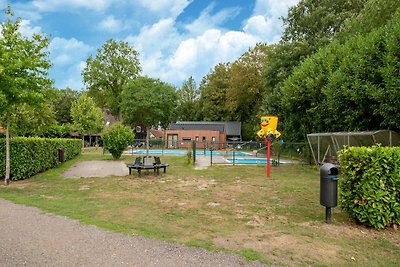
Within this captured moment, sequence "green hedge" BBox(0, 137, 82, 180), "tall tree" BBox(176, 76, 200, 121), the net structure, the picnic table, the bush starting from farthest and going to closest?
"tall tree" BBox(176, 76, 200, 121) < the bush < the picnic table < the net structure < "green hedge" BBox(0, 137, 82, 180)

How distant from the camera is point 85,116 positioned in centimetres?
4069

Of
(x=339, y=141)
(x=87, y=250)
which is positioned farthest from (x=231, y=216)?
(x=339, y=141)

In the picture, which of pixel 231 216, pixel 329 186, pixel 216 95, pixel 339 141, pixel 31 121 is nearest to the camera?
pixel 329 186

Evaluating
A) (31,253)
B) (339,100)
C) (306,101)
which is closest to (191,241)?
(31,253)

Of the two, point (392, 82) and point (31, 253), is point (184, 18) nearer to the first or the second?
point (392, 82)

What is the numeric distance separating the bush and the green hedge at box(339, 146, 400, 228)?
17841 mm

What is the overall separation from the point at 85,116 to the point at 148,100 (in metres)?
18.2

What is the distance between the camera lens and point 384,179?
520 cm

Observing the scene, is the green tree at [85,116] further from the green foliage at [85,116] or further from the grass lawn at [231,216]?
the grass lawn at [231,216]

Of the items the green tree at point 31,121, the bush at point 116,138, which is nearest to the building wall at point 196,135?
the green tree at point 31,121

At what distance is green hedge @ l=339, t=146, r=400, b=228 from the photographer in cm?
516

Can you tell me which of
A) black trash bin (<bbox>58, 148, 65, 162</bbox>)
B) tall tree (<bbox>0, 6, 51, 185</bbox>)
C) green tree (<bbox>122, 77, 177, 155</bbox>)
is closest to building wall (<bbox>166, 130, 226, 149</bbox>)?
green tree (<bbox>122, 77, 177, 155</bbox>)

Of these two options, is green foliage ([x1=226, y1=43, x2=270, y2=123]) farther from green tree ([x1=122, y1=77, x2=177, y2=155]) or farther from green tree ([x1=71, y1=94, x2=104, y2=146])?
green tree ([x1=71, y1=94, x2=104, y2=146])

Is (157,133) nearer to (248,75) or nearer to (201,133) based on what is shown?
(201,133)
